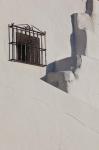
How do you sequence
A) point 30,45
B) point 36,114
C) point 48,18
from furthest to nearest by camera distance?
1. point 48,18
2. point 30,45
3. point 36,114

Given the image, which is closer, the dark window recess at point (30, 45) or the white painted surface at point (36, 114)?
the white painted surface at point (36, 114)

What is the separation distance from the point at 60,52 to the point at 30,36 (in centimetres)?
105

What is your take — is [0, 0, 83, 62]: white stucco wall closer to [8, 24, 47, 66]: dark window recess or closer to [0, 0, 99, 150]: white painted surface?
[0, 0, 99, 150]: white painted surface

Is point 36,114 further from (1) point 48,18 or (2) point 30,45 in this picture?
(1) point 48,18

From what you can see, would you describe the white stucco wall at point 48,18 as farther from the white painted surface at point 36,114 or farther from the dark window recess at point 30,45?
the dark window recess at point 30,45

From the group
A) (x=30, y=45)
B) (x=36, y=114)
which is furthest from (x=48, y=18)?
(x=36, y=114)

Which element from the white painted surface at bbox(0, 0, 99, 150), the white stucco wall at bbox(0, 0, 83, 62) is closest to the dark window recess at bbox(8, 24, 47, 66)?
the white stucco wall at bbox(0, 0, 83, 62)

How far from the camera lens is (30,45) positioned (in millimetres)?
10508

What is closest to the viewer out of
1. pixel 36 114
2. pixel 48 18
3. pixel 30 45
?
pixel 36 114

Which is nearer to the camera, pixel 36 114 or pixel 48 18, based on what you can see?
pixel 36 114

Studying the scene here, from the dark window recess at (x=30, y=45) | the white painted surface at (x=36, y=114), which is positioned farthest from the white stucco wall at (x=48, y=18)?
the dark window recess at (x=30, y=45)

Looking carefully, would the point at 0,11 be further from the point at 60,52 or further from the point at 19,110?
the point at 19,110

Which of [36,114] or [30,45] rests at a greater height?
[30,45]

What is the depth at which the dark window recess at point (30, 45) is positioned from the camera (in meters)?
10.1
